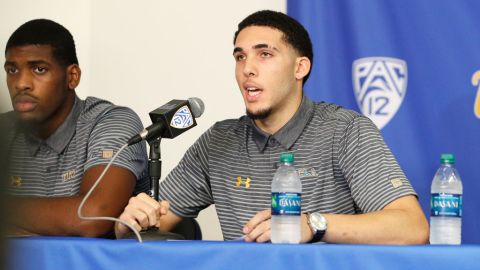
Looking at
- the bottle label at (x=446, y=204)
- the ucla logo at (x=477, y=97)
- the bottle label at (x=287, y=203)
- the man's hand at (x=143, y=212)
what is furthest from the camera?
the ucla logo at (x=477, y=97)

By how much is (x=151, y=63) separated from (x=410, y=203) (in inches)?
72.6

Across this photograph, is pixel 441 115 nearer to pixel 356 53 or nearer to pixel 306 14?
pixel 356 53

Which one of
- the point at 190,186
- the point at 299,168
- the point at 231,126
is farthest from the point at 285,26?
the point at 190,186

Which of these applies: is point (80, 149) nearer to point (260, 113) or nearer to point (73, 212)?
point (73, 212)

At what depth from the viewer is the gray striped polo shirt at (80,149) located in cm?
238

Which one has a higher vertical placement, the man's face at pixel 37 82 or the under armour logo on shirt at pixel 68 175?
the man's face at pixel 37 82

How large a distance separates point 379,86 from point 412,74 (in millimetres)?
153

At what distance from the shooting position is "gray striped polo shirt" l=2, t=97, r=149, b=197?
2.38m

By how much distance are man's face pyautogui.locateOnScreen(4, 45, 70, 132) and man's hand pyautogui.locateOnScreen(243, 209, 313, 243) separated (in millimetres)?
1141

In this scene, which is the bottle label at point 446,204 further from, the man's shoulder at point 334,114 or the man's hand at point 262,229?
the man's shoulder at point 334,114

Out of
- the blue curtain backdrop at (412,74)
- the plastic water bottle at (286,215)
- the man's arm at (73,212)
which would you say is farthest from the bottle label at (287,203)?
Answer: the blue curtain backdrop at (412,74)

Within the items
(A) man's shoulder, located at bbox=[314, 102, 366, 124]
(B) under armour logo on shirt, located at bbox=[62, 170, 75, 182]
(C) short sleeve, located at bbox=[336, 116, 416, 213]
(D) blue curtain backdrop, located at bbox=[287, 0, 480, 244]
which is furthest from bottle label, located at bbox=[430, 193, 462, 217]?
(B) under armour logo on shirt, located at bbox=[62, 170, 75, 182]

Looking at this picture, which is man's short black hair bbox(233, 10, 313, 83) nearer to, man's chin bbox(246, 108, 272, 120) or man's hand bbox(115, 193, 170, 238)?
man's chin bbox(246, 108, 272, 120)

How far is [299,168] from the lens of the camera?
222 centimetres
